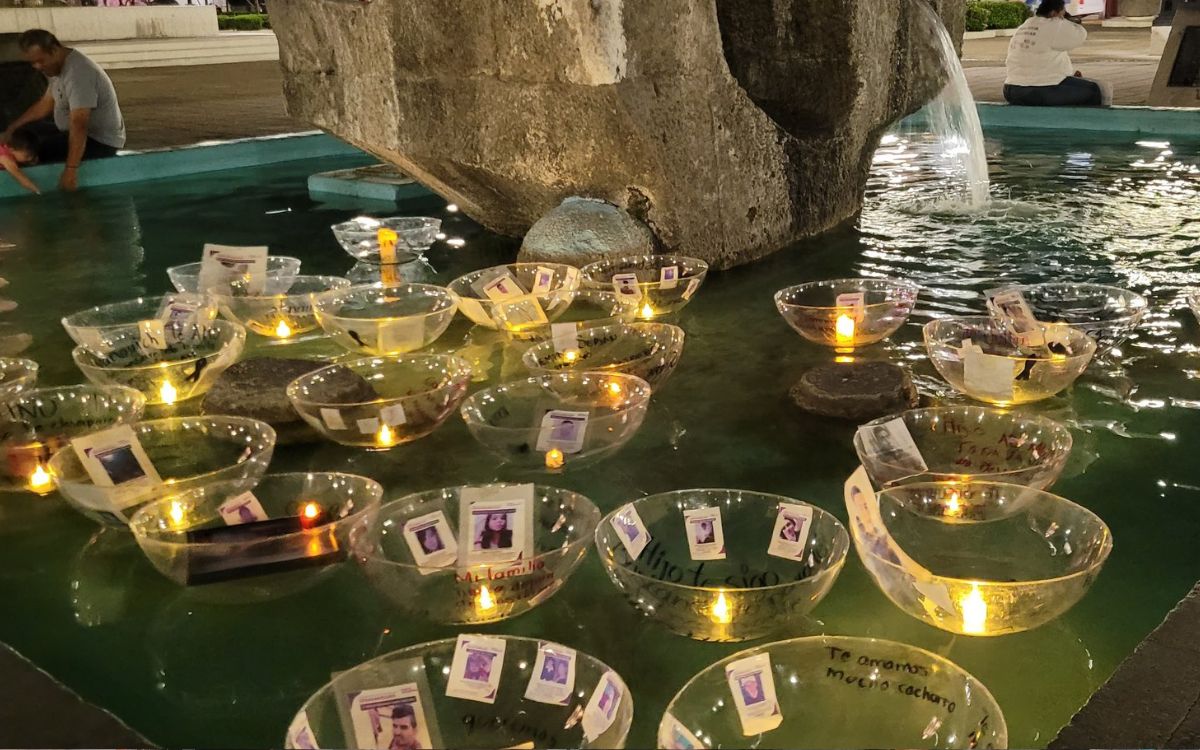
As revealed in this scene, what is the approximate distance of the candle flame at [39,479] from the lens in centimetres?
270

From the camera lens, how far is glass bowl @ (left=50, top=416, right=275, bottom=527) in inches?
95.4

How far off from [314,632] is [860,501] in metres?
1.02

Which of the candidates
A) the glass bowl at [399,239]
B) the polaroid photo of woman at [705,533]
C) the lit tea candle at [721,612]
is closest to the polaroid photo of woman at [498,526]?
the polaroid photo of woman at [705,533]

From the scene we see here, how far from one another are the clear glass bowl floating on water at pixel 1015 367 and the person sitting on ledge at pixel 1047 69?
604cm

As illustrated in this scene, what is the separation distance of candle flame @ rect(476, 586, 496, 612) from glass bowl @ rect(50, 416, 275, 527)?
755 millimetres

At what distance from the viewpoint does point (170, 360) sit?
11.2 feet

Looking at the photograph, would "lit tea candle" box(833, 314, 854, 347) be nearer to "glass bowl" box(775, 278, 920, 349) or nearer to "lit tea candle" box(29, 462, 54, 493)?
"glass bowl" box(775, 278, 920, 349)

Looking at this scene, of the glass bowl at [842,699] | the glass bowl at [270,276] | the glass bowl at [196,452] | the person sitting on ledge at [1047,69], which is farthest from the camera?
the person sitting on ledge at [1047,69]

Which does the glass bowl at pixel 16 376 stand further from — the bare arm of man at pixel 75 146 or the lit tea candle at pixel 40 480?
the bare arm of man at pixel 75 146

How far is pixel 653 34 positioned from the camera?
4117 millimetres

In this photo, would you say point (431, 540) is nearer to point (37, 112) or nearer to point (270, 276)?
point (270, 276)

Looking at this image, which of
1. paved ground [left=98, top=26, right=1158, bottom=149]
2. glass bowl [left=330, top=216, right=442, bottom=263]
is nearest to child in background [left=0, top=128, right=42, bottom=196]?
paved ground [left=98, top=26, right=1158, bottom=149]

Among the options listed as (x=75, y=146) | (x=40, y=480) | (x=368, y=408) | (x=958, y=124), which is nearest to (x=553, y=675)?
(x=368, y=408)

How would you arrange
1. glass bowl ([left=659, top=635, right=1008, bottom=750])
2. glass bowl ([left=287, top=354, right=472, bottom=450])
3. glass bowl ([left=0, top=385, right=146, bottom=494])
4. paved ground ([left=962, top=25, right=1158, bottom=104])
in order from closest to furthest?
glass bowl ([left=659, top=635, right=1008, bottom=750]) < glass bowl ([left=287, top=354, right=472, bottom=450]) < glass bowl ([left=0, top=385, right=146, bottom=494]) < paved ground ([left=962, top=25, right=1158, bottom=104])
